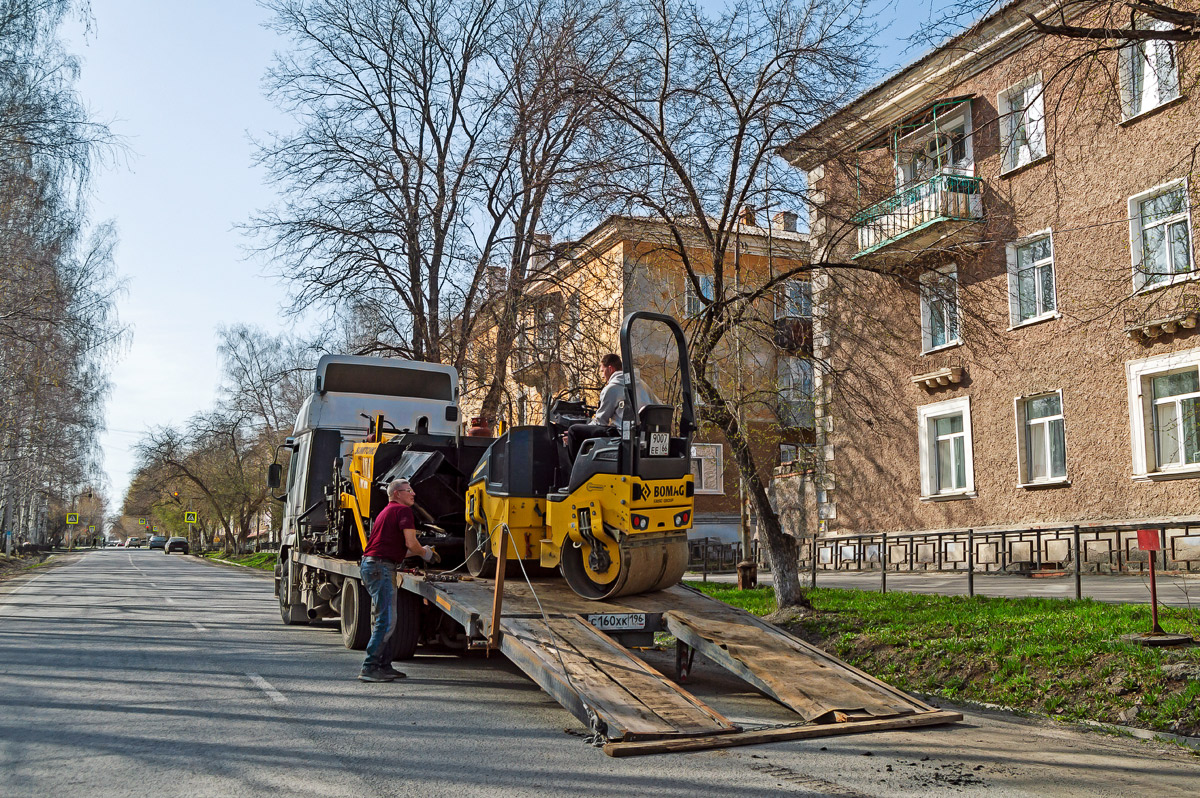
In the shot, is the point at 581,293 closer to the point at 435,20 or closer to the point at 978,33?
the point at 435,20

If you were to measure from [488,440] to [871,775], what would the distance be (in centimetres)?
704

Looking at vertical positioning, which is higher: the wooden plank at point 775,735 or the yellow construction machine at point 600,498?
the yellow construction machine at point 600,498

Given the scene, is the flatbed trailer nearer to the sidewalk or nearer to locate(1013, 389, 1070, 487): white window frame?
the sidewalk

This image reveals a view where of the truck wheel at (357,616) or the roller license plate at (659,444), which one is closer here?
the roller license plate at (659,444)

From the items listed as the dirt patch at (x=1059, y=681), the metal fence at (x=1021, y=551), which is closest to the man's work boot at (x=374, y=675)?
the dirt patch at (x=1059, y=681)

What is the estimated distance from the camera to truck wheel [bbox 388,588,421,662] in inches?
400

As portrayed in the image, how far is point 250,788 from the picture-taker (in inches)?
217

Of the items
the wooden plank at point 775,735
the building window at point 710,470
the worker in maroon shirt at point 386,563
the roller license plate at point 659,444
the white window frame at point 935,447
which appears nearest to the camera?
the wooden plank at point 775,735

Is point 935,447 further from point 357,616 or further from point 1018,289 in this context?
point 357,616

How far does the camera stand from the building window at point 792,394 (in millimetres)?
14453

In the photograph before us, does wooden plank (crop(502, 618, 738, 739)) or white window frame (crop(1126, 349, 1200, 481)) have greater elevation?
white window frame (crop(1126, 349, 1200, 481))

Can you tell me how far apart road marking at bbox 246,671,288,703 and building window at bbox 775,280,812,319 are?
8.31 metres

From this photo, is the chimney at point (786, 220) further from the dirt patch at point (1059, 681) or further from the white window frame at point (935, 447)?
the white window frame at point (935, 447)

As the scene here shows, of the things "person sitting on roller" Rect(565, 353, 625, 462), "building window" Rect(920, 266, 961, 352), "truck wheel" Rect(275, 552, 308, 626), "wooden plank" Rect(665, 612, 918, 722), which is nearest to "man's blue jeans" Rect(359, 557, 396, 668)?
"person sitting on roller" Rect(565, 353, 625, 462)
